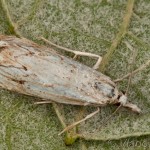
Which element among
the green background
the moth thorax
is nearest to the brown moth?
the moth thorax

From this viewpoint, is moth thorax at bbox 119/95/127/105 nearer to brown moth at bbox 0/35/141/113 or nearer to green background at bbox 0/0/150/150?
brown moth at bbox 0/35/141/113

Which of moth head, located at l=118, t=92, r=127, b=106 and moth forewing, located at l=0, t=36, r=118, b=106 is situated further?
moth head, located at l=118, t=92, r=127, b=106

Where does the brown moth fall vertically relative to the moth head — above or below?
above

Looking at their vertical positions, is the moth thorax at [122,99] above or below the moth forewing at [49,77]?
below

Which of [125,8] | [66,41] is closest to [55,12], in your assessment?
[66,41]

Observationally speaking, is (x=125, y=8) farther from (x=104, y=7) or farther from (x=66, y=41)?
(x=66, y=41)

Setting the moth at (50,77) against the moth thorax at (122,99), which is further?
the moth thorax at (122,99)

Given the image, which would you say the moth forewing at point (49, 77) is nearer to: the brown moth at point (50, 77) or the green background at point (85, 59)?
the brown moth at point (50, 77)

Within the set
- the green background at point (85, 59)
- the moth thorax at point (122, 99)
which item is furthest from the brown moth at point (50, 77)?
the green background at point (85, 59)
